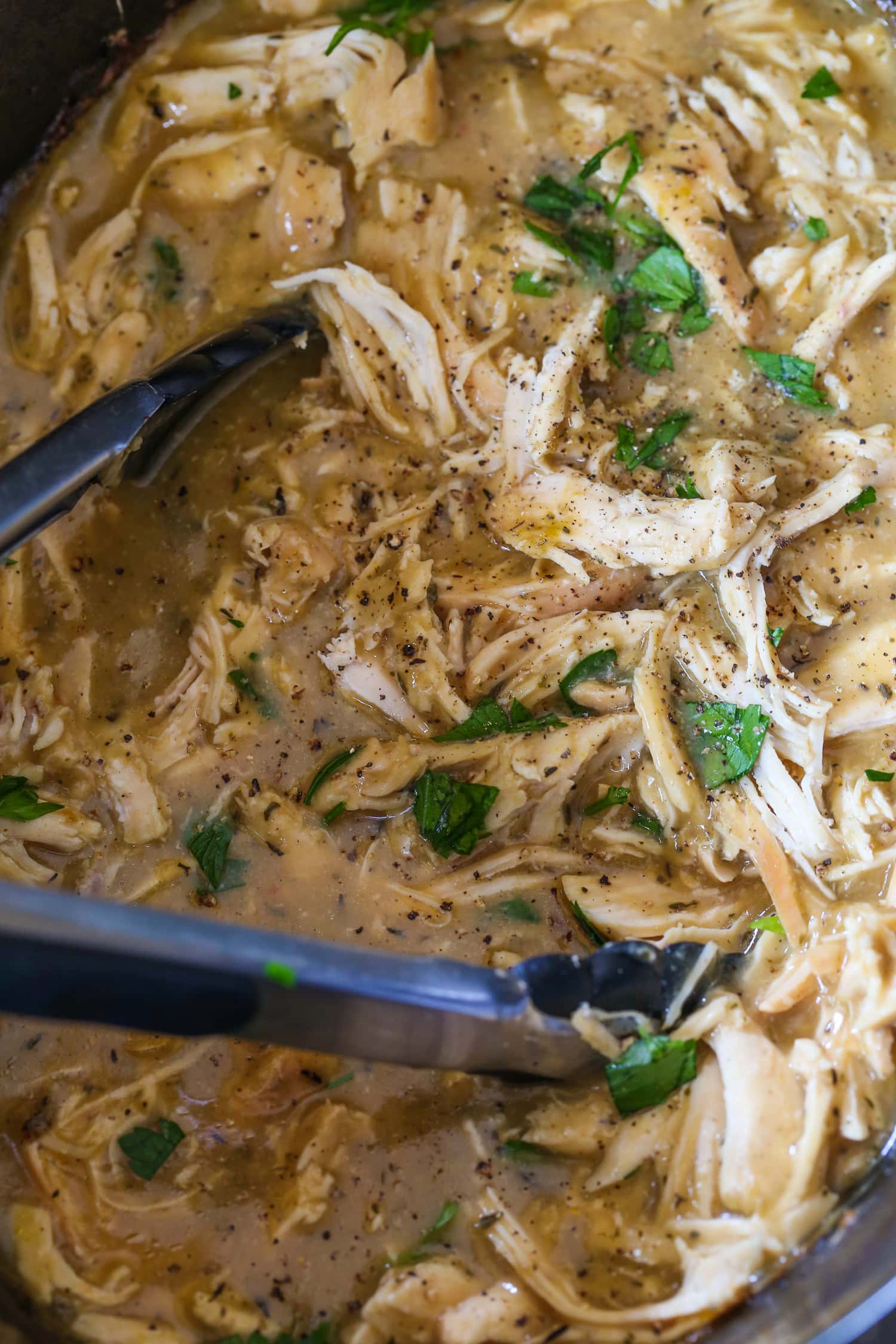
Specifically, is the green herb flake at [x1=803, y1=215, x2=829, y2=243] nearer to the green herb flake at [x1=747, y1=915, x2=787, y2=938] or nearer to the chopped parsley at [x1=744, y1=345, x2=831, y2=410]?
the chopped parsley at [x1=744, y1=345, x2=831, y2=410]

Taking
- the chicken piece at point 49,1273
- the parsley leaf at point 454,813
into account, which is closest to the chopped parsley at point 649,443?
the parsley leaf at point 454,813

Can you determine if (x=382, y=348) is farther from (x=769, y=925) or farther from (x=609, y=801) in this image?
(x=769, y=925)

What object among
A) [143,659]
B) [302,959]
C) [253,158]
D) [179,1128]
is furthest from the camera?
[253,158]

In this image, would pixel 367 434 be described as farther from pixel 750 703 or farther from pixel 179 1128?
pixel 179 1128

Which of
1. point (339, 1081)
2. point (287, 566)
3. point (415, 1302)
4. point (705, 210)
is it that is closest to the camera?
point (415, 1302)

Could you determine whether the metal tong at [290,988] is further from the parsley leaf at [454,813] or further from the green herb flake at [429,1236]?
the parsley leaf at [454,813]

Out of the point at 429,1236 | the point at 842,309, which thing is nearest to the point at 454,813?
the point at 429,1236

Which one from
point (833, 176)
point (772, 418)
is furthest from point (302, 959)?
point (833, 176)
